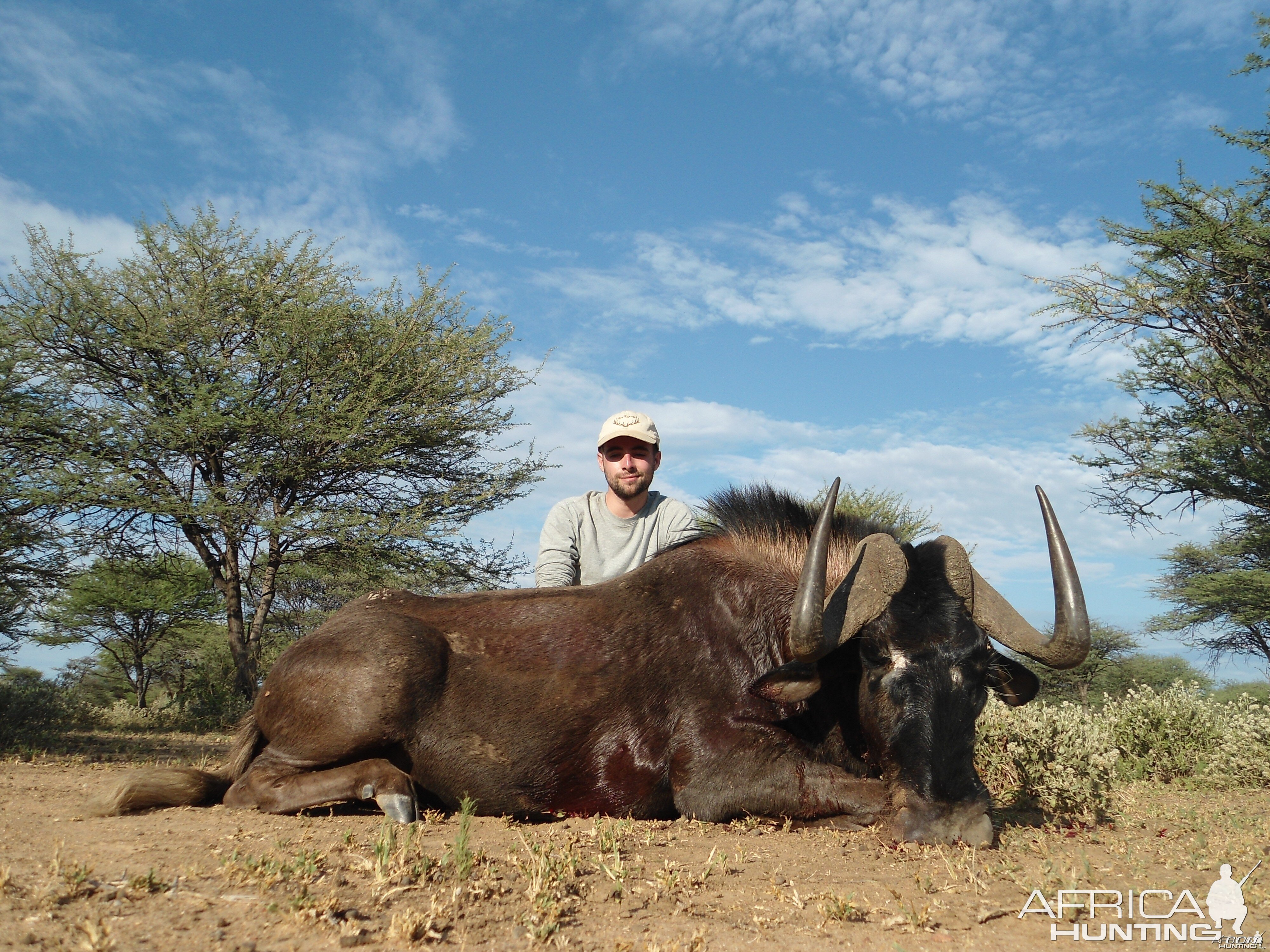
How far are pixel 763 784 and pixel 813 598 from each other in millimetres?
994

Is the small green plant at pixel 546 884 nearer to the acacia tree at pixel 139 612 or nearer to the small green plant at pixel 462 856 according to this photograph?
the small green plant at pixel 462 856

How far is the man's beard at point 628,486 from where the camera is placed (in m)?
6.46

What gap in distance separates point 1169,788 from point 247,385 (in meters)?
12.9

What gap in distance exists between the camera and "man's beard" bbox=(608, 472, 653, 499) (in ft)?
21.2

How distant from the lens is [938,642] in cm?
398

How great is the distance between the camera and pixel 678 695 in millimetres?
4574

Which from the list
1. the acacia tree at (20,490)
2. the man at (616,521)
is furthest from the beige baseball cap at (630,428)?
the acacia tree at (20,490)

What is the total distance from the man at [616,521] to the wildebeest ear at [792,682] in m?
2.15

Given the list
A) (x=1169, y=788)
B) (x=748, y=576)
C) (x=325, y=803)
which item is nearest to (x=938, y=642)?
(x=748, y=576)

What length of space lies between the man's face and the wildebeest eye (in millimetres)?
2657

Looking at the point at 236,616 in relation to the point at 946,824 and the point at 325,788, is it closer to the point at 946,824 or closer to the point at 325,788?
the point at 325,788

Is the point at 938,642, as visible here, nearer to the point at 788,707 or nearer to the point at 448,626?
the point at 788,707

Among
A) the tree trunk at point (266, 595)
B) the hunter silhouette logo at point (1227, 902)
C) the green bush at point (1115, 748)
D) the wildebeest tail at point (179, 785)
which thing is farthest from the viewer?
the tree trunk at point (266, 595)

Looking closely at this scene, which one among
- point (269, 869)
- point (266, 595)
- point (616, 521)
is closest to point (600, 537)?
point (616, 521)
